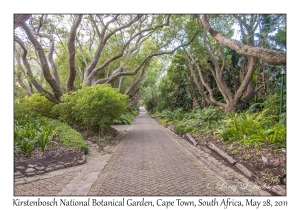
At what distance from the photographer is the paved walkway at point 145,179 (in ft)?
12.9

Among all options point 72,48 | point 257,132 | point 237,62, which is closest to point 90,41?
point 72,48

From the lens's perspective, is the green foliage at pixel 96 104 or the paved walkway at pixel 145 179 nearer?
the paved walkway at pixel 145 179

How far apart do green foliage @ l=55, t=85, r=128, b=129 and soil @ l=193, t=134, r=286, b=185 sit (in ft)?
17.2

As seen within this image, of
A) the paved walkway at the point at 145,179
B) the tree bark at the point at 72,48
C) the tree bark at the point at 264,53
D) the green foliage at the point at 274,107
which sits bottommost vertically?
the paved walkway at the point at 145,179

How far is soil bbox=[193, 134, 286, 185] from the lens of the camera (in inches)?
169

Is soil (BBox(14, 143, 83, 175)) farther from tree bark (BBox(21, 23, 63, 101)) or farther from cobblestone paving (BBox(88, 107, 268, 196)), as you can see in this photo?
tree bark (BBox(21, 23, 63, 101))

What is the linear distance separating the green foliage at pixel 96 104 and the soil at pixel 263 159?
524cm

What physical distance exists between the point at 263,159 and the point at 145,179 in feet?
9.76

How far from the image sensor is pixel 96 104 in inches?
367

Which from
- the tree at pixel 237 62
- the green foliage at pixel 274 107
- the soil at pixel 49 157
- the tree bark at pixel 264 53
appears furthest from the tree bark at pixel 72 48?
the green foliage at pixel 274 107

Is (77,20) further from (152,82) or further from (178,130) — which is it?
(152,82)

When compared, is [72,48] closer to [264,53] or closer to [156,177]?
[156,177]

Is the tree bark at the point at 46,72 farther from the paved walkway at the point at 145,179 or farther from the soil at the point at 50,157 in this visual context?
the paved walkway at the point at 145,179
